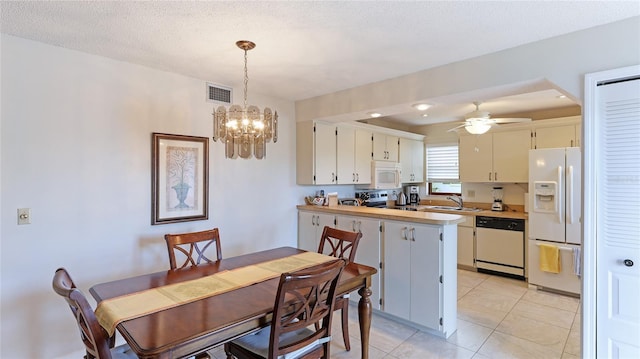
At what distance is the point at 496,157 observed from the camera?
184 inches

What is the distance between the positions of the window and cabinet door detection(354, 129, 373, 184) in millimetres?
1800

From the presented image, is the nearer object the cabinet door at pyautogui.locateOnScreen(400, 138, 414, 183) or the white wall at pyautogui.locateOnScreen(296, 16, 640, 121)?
the white wall at pyautogui.locateOnScreen(296, 16, 640, 121)

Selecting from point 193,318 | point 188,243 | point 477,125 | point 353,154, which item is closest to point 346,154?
point 353,154

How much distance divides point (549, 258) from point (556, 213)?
0.54 meters

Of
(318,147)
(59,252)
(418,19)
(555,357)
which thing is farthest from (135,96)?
(555,357)

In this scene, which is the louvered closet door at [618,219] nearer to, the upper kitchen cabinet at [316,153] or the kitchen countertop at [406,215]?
the kitchen countertop at [406,215]

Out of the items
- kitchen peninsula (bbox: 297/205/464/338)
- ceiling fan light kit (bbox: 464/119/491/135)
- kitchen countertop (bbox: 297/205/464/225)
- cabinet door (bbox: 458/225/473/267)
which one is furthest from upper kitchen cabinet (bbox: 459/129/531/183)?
kitchen peninsula (bbox: 297/205/464/338)

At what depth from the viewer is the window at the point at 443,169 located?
18.2ft

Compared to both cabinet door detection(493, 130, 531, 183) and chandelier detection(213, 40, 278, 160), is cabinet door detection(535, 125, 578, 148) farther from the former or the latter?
chandelier detection(213, 40, 278, 160)

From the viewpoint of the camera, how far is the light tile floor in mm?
2539

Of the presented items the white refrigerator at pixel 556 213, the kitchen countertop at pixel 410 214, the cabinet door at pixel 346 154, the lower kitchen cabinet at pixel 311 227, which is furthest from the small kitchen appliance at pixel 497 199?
the lower kitchen cabinet at pixel 311 227

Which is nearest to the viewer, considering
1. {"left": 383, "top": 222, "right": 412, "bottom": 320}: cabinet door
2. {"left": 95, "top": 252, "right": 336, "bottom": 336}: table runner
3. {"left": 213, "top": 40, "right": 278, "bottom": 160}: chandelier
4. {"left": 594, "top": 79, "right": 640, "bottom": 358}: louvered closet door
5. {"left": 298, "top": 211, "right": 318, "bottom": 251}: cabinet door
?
{"left": 95, "top": 252, "right": 336, "bottom": 336}: table runner

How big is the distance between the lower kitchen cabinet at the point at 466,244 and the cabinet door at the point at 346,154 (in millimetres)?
1854

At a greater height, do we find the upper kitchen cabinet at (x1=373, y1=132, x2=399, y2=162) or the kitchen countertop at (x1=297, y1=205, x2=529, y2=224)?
the upper kitchen cabinet at (x1=373, y1=132, x2=399, y2=162)
